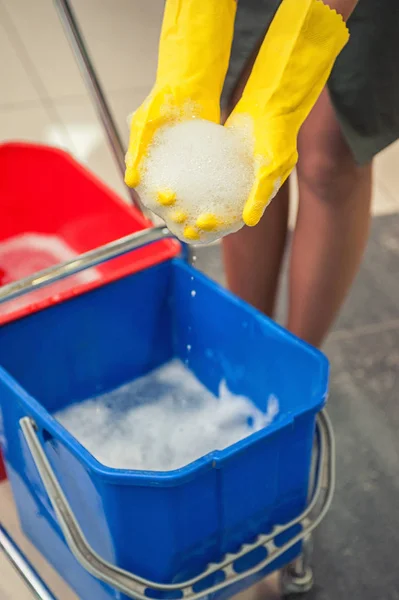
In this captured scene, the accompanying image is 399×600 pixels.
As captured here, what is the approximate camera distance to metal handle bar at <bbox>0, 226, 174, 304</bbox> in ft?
2.39

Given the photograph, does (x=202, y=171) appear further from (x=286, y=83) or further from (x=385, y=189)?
(x=385, y=189)

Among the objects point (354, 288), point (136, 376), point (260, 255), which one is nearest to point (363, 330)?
point (354, 288)

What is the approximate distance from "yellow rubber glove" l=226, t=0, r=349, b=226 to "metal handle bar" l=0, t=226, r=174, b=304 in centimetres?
28

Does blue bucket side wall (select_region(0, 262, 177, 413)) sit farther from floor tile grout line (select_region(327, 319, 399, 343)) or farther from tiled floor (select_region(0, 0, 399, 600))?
floor tile grout line (select_region(327, 319, 399, 343))

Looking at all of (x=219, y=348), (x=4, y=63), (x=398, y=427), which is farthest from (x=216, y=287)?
(x=4, y=63)

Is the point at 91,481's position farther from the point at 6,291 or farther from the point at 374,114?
the point at 374,114

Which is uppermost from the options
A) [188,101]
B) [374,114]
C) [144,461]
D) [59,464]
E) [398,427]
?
[188,101]

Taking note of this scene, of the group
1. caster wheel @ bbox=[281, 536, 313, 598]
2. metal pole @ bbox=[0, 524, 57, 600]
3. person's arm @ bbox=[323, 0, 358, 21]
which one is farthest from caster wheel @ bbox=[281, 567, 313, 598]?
person's arm @ bbox=[323, 0, 358, 21]

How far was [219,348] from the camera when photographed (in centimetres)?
82

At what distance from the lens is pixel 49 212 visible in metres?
1.03

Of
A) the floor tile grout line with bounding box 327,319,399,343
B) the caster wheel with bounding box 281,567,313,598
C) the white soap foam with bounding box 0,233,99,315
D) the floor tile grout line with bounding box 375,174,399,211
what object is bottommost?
the floor tile grout line with bounding box 375,174,399,211

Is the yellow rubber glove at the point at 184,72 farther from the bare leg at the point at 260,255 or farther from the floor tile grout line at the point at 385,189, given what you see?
the floor tile grout line at the point at 385,189

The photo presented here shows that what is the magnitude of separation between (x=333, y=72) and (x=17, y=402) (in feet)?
1.41

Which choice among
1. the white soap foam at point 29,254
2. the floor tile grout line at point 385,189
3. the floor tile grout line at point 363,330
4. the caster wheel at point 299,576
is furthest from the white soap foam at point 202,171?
the floor tile grout line at point 385,189
